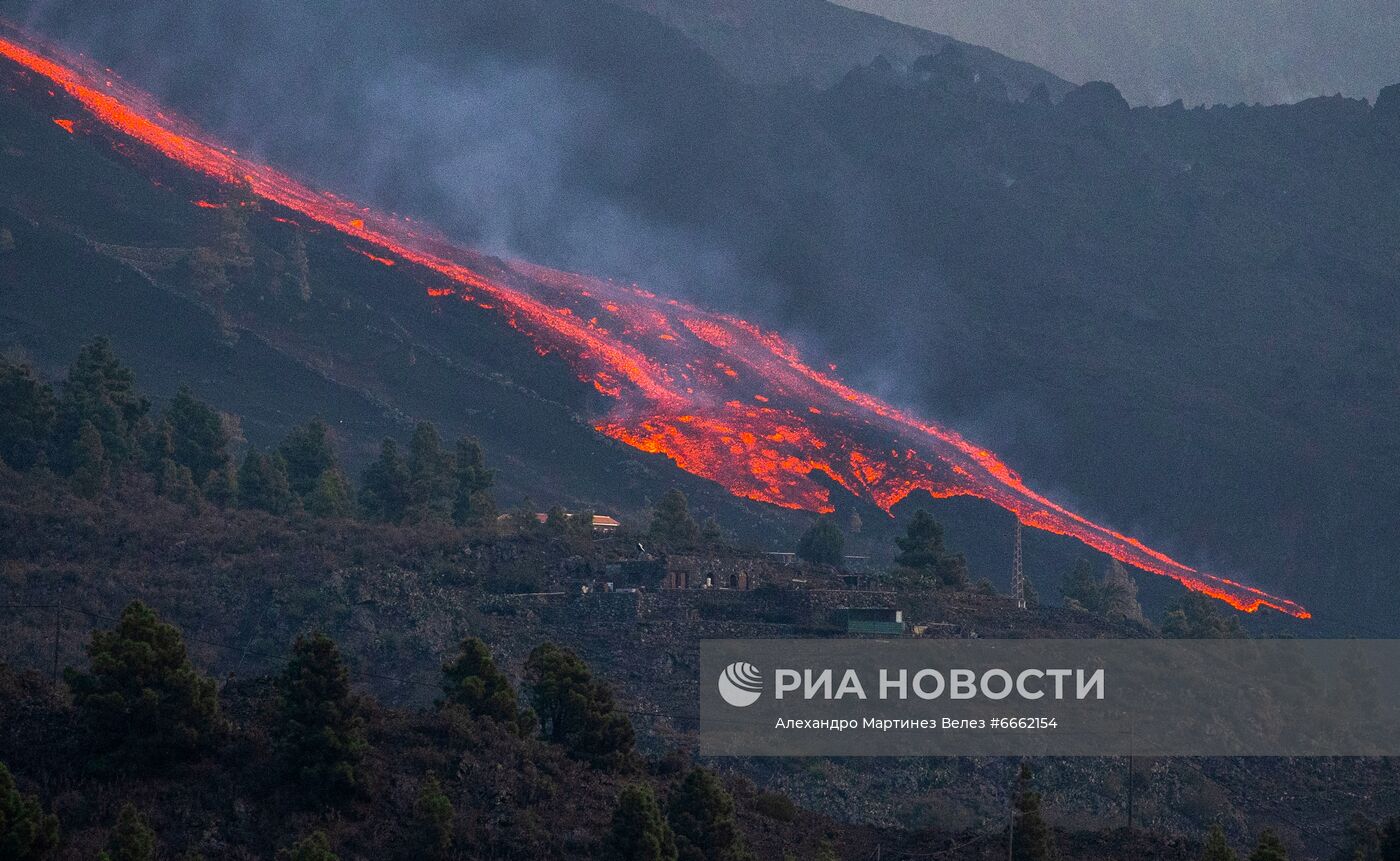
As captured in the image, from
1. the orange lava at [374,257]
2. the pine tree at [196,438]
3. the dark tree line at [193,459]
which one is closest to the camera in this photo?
the dark tree line at [193,459]

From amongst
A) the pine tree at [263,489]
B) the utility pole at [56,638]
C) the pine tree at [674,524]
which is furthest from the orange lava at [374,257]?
the utility pole at [56,638]

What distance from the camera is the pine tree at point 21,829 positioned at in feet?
120

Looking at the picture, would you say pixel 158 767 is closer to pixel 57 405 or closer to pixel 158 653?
pixel 158 653

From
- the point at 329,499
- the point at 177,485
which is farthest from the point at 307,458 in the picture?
the point at 177,485

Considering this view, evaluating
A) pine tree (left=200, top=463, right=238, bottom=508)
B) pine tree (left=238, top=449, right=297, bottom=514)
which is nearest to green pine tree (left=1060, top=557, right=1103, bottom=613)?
pine tree (left=238, top=449, right=297, bottom=514)

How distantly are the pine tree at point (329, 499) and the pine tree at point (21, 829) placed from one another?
6945 centimetres

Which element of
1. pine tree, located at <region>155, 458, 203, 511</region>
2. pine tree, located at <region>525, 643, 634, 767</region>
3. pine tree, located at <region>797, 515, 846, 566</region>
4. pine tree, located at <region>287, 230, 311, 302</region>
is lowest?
pine tree, located at <region>525, 643, 634, 767</region>

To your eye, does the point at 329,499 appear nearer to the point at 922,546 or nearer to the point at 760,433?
the point at 922,546

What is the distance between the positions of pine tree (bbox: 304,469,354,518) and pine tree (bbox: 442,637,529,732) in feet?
159

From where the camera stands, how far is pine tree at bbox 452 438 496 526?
11881 centimetres

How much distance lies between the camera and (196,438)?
11394 centimetres

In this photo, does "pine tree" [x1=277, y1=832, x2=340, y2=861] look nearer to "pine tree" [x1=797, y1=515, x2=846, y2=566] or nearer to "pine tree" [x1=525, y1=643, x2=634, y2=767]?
"pine tree" [x1=525, y1=643, x2=634, y2=767]

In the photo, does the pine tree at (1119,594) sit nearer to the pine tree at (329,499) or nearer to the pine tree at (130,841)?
the pine tree at (329,499)

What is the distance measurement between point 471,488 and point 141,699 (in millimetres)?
75814
